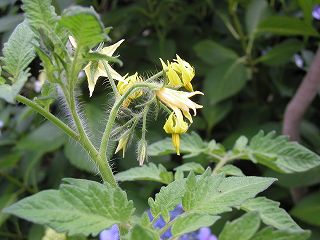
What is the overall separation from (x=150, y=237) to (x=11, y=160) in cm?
116

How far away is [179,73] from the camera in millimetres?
651

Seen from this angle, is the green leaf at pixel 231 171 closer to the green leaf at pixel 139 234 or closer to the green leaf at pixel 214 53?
the green leaf at pixel 139 234

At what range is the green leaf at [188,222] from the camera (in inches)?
21.9

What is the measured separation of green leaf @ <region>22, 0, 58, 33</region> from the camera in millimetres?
563

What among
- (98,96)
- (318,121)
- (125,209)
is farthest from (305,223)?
(125,209)

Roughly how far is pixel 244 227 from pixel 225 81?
3.40ft

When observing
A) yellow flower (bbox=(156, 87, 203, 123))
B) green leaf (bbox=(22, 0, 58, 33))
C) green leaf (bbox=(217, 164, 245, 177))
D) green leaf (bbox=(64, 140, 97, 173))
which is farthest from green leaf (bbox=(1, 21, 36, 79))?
green leaf (bbox=(64, 140, 97, 173))

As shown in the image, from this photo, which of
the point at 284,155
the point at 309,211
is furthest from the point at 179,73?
the point at 309,211

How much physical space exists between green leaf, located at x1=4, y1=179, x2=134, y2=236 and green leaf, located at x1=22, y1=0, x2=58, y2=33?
0.16 metres

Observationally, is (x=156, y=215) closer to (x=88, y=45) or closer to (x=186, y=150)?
(x=88, y=45)

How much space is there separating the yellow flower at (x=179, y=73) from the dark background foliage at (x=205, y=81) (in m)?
0.73

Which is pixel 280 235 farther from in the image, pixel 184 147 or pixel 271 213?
pixel 184 147

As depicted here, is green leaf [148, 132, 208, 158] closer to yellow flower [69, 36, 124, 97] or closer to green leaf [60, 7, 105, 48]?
yellow flower [69, 36, 124, 97]

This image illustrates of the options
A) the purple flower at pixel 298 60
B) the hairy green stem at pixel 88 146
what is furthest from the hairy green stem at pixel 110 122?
the purple flower at pixel 298 60
